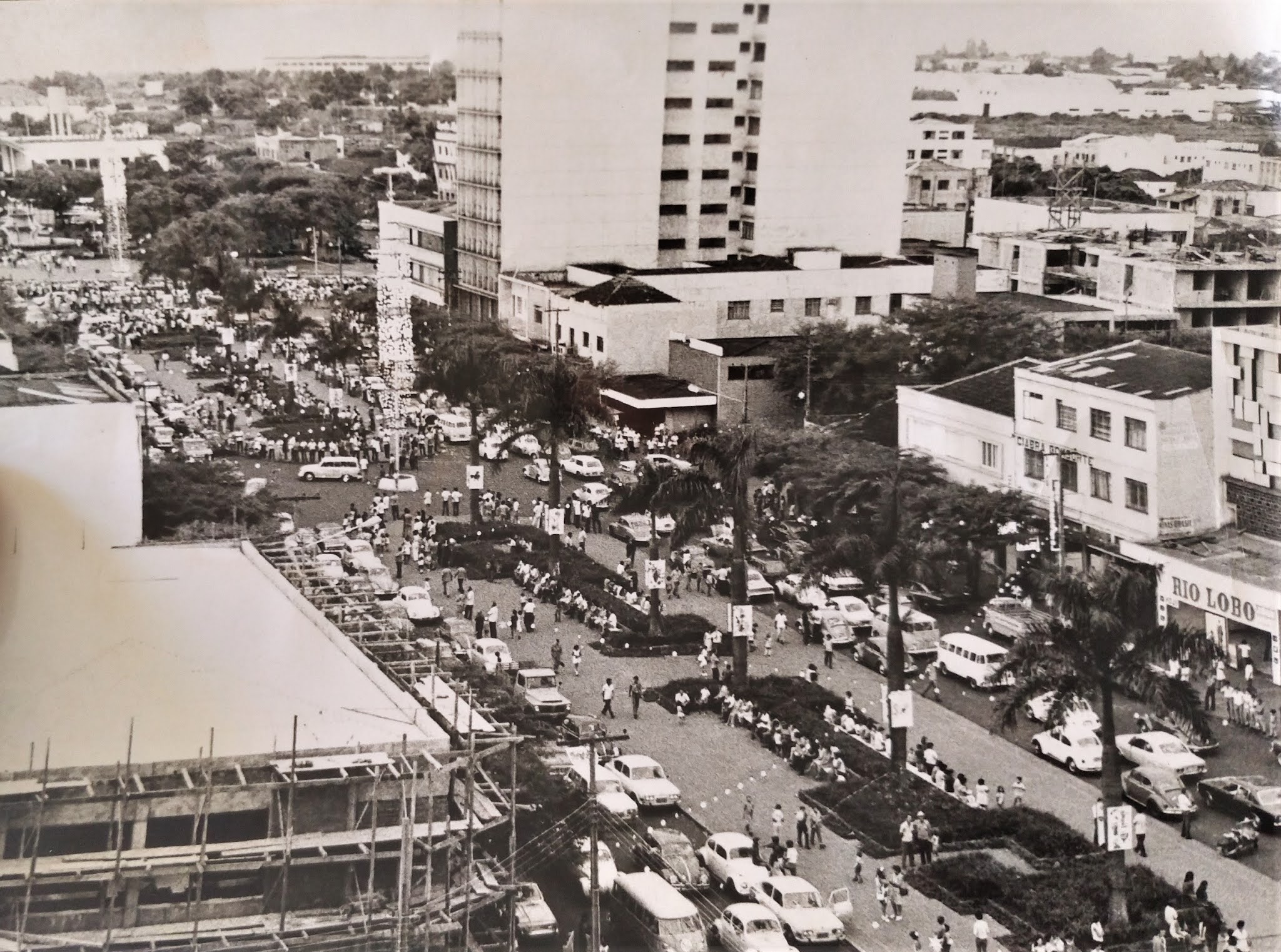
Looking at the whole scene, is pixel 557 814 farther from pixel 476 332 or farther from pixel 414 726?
pixel 476 332

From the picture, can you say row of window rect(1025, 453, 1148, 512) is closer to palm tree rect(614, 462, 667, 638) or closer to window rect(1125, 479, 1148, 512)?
window rect(1125, 479, 1148, 512)

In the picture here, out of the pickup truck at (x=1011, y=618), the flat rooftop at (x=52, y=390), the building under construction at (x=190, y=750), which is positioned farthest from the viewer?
the pickup truck at (x=1011, y=618)

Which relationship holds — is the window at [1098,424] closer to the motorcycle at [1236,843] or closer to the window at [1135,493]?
the window at [1135,493]

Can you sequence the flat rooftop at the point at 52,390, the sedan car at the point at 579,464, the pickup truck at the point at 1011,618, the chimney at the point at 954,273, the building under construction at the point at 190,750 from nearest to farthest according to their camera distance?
1. the building under construction at the point at 190,750
2. the flat rooftop at the point at 52,390
3. the pickup truck at the point at 1011,618
4. the sedan car at the point at 579,464
5. the chimney at the point at 954,273

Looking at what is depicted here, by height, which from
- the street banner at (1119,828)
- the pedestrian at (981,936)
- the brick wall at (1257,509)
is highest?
the brick wall at (1257,509)

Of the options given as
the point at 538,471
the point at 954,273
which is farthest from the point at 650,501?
the point at 954,273

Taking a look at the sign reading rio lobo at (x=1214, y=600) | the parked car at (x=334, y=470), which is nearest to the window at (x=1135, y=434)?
the sign reading rio lobo at (x=1214, y=600)
